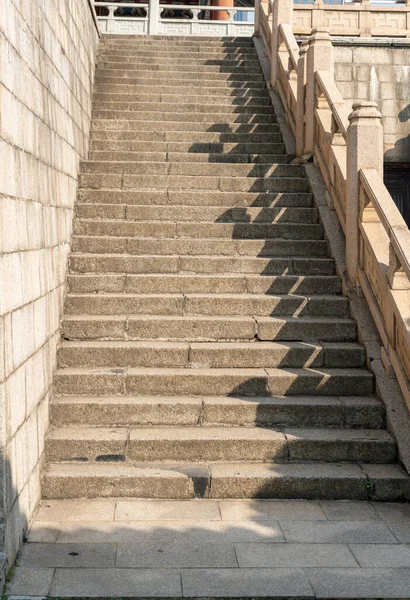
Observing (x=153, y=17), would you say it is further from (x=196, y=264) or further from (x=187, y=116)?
(x=196, y=264)

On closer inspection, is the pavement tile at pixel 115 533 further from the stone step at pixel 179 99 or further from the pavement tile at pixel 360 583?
the stone step at pixel 179 99

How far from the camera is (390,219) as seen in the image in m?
6.50

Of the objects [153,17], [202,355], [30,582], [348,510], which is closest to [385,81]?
[153,17]

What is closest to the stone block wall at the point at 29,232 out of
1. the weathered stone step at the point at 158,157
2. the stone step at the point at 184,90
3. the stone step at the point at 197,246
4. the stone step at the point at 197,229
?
the stone step at the point at 197,246

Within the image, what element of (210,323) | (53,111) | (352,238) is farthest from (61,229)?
(352,238)

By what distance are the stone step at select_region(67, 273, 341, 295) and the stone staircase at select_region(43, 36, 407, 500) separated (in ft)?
0.05

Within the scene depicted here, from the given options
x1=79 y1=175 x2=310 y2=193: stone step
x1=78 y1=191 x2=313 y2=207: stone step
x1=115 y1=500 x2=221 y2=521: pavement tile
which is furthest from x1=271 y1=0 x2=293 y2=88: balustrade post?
x1=115 y1=500 x2=221 y2=521: pavement tile

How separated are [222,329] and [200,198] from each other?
2510mm

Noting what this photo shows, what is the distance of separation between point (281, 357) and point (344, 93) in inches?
341

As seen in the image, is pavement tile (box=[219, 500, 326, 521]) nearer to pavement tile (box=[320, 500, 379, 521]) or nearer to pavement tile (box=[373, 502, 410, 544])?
pavement tile (box=[320, 500, 379, 521])

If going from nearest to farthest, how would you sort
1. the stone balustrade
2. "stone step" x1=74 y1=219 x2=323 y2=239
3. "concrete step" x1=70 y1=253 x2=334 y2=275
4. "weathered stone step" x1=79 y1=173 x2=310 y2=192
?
the stone balustrade
"concrete step" x1=70 y1=253 x2=334 y2=275
"stone step" x1=74 y1=219 x2=323 y2=239
"weathered stone step" x1=79 y1=173 x2=310 y2=192

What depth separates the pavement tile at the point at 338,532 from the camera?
505 cm

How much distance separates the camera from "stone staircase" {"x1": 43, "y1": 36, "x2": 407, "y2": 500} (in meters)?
5.92

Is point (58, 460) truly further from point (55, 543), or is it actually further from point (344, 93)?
point (344, 93)
